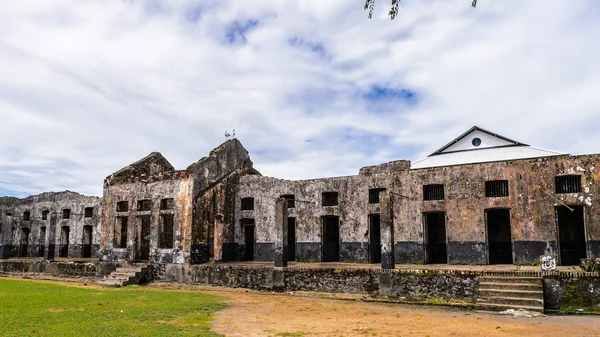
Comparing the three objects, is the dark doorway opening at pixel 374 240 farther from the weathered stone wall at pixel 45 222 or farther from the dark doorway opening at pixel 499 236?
the weathered stone wall at pixel 45 222

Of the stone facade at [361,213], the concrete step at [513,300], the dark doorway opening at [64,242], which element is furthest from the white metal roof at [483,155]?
the dark doorway opening at [64,242]

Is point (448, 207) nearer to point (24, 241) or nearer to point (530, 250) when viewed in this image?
point (530, 250)

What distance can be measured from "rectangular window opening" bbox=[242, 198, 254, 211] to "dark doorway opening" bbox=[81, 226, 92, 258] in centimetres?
1240

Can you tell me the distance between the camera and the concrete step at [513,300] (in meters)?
13.3

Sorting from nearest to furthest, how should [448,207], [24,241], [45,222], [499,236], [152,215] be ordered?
1. [448,207]
2. [499,236]
3. [152,215]
4. [45,222]
5. [24,241]

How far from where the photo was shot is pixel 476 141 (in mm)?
28719

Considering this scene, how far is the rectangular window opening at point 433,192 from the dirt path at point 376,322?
7.00 metres

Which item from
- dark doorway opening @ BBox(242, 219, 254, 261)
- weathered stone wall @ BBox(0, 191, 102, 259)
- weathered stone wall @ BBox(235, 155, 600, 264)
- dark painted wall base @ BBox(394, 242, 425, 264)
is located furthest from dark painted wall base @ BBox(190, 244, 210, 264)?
weathered stone wall @ BBox(0, 191, 102, 259)

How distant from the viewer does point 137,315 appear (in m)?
12.5

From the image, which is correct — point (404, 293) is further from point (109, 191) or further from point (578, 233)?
point (109, 191)

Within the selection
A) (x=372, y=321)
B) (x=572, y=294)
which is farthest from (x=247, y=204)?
(x=572, y=294)

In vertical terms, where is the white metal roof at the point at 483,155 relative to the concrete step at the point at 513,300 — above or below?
above

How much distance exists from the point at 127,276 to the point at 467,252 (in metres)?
14.9

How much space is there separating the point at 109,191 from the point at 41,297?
984 cm
